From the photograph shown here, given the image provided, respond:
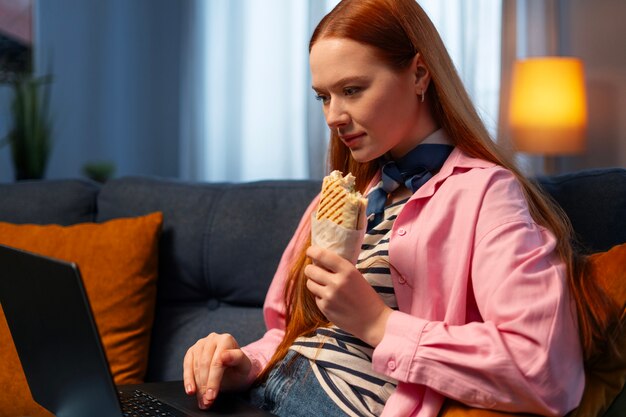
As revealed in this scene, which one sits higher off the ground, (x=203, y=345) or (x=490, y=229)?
(x=490, y=229)

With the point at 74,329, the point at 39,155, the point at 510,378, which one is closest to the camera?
the point at 74,329

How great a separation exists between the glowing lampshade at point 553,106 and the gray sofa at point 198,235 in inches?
51.9

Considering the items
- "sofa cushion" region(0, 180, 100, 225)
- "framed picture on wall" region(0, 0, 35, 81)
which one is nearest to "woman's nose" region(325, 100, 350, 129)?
"sofa cushion" region(0, 180, 100, 225)

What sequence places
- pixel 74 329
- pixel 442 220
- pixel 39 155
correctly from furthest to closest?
pixel 39 155 → pixel 442 220 → pixel 74 329

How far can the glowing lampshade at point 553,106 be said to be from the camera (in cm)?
303

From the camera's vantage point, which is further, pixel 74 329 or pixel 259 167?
pixel 259 167

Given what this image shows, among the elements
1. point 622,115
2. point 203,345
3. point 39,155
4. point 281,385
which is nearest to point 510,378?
point 281,385

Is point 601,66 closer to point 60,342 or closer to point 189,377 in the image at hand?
point 189,377

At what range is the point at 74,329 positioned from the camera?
1023mm

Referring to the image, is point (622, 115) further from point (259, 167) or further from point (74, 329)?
point (74, 329)

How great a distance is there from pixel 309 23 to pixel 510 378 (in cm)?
291

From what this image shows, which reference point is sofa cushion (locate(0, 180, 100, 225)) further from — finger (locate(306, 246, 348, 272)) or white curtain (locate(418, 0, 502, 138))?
white curtain (locate(418, 0, 502, 138))

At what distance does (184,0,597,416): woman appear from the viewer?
45.9 inches

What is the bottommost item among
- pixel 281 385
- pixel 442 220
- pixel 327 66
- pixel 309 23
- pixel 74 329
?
pixel 281 385
